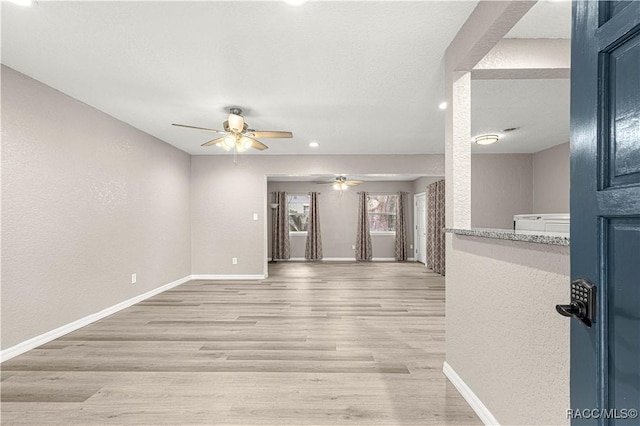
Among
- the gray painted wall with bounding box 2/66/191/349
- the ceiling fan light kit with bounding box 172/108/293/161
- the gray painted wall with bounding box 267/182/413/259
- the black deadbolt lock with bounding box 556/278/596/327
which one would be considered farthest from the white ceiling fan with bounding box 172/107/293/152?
the gray painted wall with bounding box 267/182/413/259

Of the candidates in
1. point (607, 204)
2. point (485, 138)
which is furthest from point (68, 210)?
point (485, 138)

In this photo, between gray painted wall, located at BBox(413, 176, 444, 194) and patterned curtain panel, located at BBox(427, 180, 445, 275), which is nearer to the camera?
patterned curtain panel, located at BBox(427, 180, 445, 275)

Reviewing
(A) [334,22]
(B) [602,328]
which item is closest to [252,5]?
(A) [334,22]

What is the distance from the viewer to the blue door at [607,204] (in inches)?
25.7

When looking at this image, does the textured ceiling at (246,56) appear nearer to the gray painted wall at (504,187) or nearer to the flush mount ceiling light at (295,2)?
the flush mount ceiling light at (295,2)

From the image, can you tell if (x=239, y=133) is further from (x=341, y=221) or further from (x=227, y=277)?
(x=341, y=221)

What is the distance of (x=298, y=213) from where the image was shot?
8836 millimetres

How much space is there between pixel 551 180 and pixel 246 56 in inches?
222

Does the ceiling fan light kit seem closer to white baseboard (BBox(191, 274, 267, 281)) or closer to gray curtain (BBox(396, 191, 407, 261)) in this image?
white baseboard (BBox(191, 274, 267, 281))

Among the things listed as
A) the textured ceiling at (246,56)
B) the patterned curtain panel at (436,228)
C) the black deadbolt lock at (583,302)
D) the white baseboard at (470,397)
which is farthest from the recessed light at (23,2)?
the patterned curtain panel at (436,228)

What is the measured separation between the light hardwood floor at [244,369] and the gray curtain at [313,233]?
4.44m

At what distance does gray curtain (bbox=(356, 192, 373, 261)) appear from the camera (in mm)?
8422

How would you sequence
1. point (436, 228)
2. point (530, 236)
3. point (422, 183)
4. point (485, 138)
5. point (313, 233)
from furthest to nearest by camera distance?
point (313, 233) < point (422, 183) < point (436, 228) < point (485, 138) < point (530, 236)

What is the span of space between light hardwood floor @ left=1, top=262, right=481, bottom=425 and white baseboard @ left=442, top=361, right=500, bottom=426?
39mm
